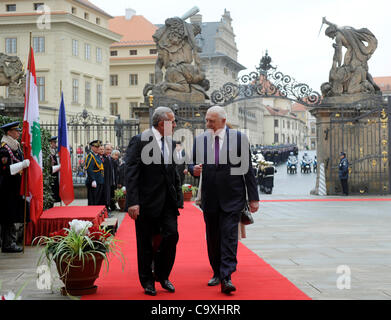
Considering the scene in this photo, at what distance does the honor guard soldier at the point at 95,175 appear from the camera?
12.6m

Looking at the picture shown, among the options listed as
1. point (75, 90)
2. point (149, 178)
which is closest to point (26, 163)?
point (149, 178)

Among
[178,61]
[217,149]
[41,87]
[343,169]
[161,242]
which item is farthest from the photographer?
[41,87]

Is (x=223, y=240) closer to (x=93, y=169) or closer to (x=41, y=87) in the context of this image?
(x=93, y=169)

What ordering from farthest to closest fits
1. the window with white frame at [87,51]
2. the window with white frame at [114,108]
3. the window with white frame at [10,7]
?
the window with white frame at [114,108]
the window with white frame at [87,51]
the window with white frame at [10,7]

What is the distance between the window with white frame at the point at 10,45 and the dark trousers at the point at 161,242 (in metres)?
50.1

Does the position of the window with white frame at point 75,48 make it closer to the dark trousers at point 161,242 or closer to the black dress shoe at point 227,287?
the dark trousers at point 161,242

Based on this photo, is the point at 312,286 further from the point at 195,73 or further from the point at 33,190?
the point at 195,73

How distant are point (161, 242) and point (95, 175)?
7.02m

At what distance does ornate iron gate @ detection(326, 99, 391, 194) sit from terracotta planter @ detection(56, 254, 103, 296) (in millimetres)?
14493

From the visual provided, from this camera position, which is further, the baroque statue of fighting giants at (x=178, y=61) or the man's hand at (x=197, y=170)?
the baroque statue of fighting giants at (x=178, y=61)

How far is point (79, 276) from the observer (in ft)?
18.2

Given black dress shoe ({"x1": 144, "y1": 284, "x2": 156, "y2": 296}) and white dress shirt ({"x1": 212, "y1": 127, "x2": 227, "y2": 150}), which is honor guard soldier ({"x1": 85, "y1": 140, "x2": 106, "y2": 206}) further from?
black dress shoe ({"x1": 144, "y1": 284, "x2": 156, "y2": 296})

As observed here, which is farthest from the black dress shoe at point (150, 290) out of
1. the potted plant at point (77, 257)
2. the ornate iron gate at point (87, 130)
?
the ornate iron gate at point (87, 130)
